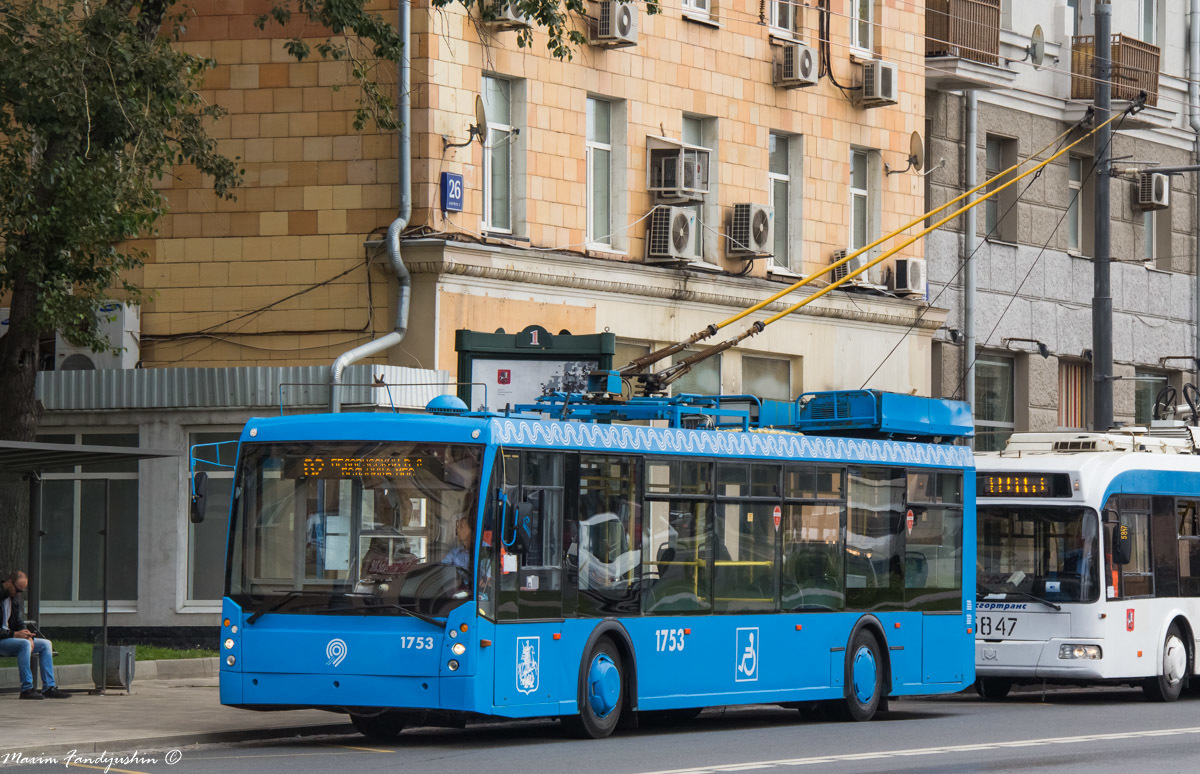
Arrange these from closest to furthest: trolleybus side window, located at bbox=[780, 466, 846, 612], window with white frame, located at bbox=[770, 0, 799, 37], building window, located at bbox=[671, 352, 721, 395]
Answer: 1. trolleybus side window, located at bbox=[780, 466, 846, 612]
2. building window, located at bbox=[671, 352, 721, 395]
3. window with white frame, located at bbox=[770, 0, 799, 37]

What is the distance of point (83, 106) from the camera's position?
58.3 ft

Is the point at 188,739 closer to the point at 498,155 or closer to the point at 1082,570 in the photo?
the point at 1082,570

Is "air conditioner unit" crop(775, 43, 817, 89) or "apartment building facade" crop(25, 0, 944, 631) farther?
"air conditioner unit" crop(775, 43, 817, 89)

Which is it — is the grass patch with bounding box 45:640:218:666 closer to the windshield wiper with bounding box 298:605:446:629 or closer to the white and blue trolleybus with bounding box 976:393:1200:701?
the windshield wiper with bounding box 298:605:446:629

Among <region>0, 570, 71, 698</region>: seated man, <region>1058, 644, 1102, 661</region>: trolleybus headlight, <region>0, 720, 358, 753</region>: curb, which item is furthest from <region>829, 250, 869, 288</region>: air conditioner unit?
<region>0, 720, 358, 753</region>: curb

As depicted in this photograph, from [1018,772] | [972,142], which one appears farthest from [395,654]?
[972,142]

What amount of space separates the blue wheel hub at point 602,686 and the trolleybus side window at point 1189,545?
30.3 ft

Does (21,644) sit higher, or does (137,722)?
(21,644)

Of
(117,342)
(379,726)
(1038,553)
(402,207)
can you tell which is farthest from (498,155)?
(379,726)

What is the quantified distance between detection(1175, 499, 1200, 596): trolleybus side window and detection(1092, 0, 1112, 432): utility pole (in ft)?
11.2

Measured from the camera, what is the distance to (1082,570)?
68.3 feet

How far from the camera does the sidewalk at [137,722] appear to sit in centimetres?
1412

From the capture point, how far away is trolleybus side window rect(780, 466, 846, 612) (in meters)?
17.2

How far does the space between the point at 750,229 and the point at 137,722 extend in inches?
535
